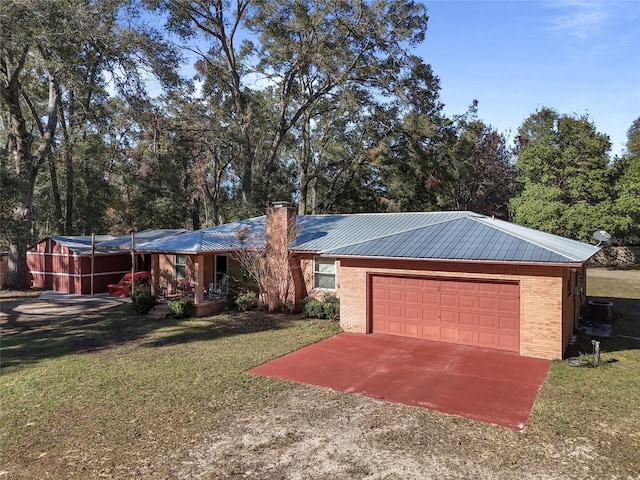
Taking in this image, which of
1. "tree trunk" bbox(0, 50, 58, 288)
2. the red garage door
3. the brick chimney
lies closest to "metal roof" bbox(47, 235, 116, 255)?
"tree trunk" bbox(0, 50, 58, 288)

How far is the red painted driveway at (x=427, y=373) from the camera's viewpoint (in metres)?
8.88

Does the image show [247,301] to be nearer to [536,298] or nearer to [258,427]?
[258,427]

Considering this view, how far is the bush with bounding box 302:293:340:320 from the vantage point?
17047 millimetres

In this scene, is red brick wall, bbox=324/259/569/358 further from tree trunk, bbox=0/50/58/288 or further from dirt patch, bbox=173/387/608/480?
tree trunk, bbox=0/50/58/288

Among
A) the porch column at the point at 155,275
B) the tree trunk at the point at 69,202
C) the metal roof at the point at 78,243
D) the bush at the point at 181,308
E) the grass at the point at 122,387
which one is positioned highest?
the tree trunk at the point at 69,202

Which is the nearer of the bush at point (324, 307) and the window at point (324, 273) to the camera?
the bush at point (324, 307)

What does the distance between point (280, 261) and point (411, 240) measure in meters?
6.31

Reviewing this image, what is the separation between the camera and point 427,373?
10852mm

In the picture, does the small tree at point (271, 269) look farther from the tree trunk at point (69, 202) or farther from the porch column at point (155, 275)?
the tree trunk at point (69, 202)

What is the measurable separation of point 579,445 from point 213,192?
162 ft

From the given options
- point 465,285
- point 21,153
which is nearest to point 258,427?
point 465,285

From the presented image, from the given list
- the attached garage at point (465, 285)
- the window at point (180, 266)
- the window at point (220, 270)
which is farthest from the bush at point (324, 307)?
the window at point (180, 266)

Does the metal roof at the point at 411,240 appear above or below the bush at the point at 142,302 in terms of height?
above

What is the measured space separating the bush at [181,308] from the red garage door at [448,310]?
26.2 ft
